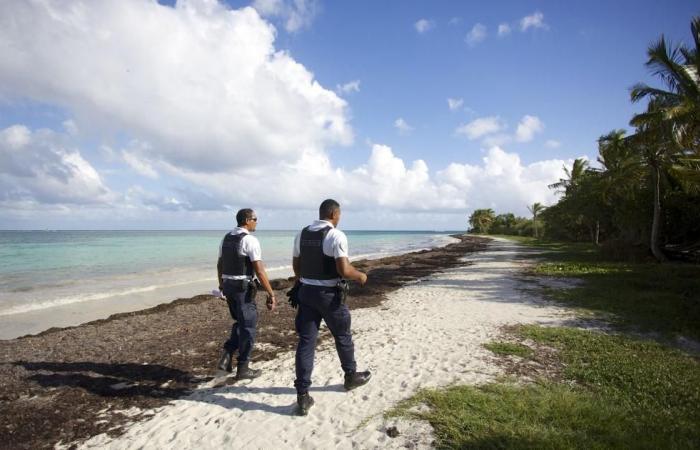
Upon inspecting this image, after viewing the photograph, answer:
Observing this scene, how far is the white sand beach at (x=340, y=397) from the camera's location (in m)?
3.82

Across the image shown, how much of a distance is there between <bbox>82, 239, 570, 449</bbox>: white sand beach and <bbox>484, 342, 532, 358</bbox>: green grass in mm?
172

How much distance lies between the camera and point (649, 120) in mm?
15375

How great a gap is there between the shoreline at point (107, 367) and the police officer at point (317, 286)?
2.11 m

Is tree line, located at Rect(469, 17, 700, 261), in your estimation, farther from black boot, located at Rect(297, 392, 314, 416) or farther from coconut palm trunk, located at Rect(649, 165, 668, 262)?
black boot, located at Rect(297, 392, 314, 416)

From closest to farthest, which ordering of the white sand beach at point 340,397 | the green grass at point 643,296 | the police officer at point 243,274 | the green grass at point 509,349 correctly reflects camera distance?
the white sand beach at point 340,397, the police officer at point 243,274, the green grass at point 509,349, the green grass at point 643,296

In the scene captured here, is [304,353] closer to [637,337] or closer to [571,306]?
[637,337]

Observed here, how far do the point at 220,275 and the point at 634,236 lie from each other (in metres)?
29.1

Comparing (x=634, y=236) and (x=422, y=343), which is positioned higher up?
(x=634, y=236)

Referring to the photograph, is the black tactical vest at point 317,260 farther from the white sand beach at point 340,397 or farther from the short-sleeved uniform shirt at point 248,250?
the white sand beach at point 340,397

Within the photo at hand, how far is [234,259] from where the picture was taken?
198 inches

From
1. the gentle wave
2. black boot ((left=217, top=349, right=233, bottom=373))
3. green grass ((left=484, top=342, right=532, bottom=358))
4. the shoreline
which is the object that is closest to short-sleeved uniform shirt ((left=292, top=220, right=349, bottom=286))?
black boot ((left=217, top=349, right=233, bottom=373))

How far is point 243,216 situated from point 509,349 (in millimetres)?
4867

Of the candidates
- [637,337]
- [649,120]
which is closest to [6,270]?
[637,337]

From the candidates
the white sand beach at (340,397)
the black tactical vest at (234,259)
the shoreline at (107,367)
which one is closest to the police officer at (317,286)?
the white sand beach at (340,397)
